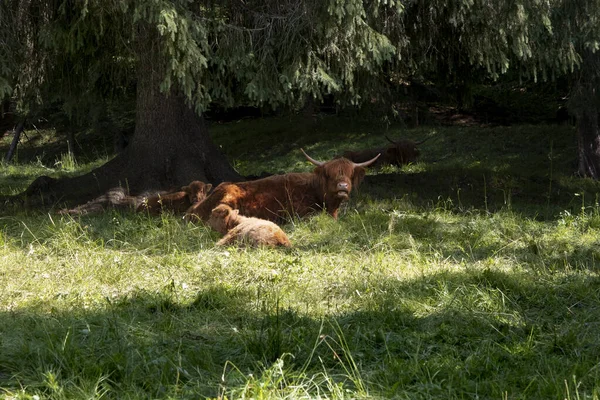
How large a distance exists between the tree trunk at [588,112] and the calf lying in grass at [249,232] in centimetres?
842

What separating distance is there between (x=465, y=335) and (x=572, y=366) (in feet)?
2.71

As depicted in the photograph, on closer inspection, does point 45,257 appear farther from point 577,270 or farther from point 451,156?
point 451,156

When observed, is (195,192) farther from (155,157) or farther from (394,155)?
(394,155)

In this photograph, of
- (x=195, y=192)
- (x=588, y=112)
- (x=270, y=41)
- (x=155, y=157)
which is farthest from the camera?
(x=588, y=112)

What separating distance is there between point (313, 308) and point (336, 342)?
123cm

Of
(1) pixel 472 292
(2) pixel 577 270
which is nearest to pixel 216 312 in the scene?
(1) pixel 472 292

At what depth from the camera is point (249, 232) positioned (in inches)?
315

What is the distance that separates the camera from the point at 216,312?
563cm

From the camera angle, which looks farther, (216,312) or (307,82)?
(307,82)

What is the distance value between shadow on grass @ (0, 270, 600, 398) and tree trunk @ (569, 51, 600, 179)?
8665mm

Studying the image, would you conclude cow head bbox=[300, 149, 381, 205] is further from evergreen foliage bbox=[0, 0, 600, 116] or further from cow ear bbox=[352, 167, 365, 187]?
evergreen foliage bbox=[0, 0, 600, 116]

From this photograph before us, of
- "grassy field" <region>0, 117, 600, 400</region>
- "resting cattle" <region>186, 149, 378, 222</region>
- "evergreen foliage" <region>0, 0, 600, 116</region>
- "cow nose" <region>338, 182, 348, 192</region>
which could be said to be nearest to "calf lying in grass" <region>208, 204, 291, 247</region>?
"grassy field" <region>0, 117, 600, 400</region>

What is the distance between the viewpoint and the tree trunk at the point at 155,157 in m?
11.5

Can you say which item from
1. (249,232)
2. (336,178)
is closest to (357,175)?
(336,178)
